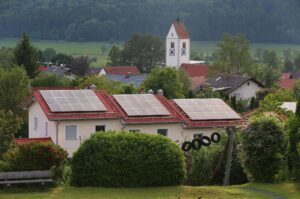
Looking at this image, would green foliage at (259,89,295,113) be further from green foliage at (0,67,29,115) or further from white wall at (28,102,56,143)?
green foliage at (0,67,29,115)

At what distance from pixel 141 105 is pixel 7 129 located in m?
9.23

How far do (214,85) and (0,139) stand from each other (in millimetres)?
59210

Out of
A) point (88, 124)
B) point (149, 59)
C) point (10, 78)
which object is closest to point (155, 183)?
point (88, 124)

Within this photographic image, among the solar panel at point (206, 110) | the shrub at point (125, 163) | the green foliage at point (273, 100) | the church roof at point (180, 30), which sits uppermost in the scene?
the church roof at point (180, 30)

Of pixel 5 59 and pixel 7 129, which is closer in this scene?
pixel 7 129

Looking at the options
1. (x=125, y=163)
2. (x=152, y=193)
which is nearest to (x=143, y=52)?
(x=125, y=163)

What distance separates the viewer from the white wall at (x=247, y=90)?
9844 cm

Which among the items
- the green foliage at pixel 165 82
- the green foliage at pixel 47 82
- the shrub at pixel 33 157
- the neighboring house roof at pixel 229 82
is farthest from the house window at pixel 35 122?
the neighboring house roof at pixel 229 82

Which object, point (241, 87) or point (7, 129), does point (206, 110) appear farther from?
point (241, 87)

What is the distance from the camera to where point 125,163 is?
29.2 m

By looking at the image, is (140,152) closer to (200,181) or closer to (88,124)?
(200,181)

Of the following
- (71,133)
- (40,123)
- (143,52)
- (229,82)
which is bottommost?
(71,133)

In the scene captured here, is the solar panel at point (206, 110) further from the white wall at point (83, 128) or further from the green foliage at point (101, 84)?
the green foliage at point (101, 84)

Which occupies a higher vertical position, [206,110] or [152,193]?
[206,110]
